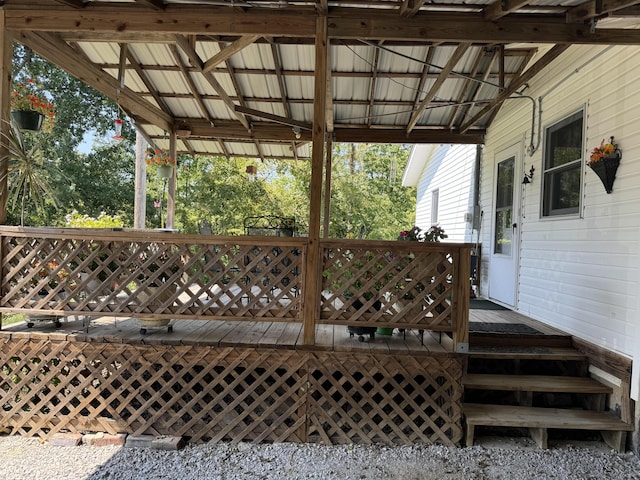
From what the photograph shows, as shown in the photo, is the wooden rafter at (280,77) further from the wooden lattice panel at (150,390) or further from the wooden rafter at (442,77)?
→ the wooden lattice panel at (150,390)

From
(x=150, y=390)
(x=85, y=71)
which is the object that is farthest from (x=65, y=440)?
(x=85, y=71)

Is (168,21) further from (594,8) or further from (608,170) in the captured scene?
(608,170)

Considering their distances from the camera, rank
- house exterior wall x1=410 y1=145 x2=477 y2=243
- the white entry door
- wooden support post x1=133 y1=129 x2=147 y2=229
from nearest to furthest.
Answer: the white entry door → house exterior wall x1=410 y1=145 x2=477 y2=243 → wooden support post x1=133 y1=129 x2=147 y2=229

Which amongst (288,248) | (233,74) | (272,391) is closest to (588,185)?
(288,248)

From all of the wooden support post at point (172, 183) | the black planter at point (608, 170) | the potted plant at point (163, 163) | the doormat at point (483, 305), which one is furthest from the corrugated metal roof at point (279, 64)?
the doormat at point (483, 305)

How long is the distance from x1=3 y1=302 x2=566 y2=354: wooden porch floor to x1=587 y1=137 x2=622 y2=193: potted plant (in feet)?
5.11

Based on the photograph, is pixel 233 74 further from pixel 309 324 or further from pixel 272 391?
pixel 272 391

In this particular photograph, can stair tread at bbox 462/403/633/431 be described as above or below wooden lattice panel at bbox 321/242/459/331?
below

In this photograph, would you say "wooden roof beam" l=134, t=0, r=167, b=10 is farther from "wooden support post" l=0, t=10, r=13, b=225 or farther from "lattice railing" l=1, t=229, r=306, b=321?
"lattice railing" l=1, t=229, r=306, b=321

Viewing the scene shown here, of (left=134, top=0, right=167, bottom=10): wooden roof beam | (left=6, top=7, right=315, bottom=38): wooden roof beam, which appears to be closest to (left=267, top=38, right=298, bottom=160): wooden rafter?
(left=6, top=7, right=315, bottom=38): wooden roof beam

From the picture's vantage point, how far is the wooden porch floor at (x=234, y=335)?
11.9 feet

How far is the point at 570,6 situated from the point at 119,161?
17.4 meters

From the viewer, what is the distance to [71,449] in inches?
134

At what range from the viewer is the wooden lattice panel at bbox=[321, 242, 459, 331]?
3561 millimetres
